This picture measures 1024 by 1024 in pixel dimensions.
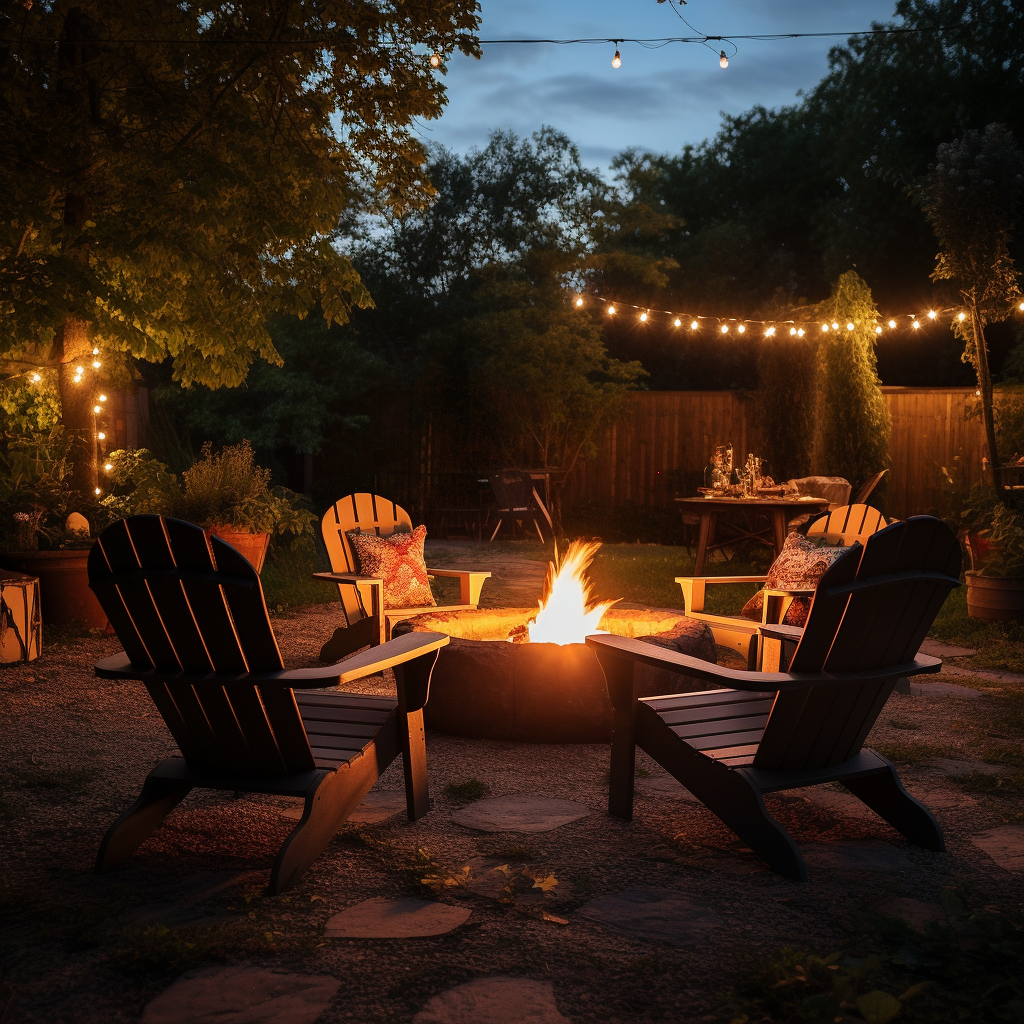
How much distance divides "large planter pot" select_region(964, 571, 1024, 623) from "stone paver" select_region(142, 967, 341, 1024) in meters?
5.14

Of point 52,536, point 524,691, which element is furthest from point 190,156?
point 524,691

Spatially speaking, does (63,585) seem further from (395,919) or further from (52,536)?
(395,919)

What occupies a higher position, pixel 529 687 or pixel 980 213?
pixel 980 213

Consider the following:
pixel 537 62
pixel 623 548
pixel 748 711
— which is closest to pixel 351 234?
pixel 623 548

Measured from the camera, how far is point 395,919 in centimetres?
209

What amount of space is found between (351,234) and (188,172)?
9393 millimetres

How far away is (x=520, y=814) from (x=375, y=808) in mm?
437

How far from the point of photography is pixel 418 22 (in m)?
5.95

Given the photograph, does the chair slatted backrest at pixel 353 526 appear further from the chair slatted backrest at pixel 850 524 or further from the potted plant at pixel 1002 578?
the potted plant at pixel 1002 578

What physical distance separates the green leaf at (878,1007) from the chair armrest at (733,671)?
727mm

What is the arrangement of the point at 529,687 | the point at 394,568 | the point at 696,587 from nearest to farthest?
the point at 529,687, the point at 696,587, the point at 394,568

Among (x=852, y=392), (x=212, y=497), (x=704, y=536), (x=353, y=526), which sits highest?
(x=852, y=392)

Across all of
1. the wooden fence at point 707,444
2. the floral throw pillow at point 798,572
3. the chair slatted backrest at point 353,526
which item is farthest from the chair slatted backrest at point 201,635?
the wooden fence at point 707,444

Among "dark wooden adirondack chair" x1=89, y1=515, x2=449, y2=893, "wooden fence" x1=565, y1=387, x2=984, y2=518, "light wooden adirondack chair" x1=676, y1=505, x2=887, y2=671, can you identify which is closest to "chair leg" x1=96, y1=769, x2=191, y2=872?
"dark wooden adirondack chair" x1=89, y1=515, x2=449, y2=893
